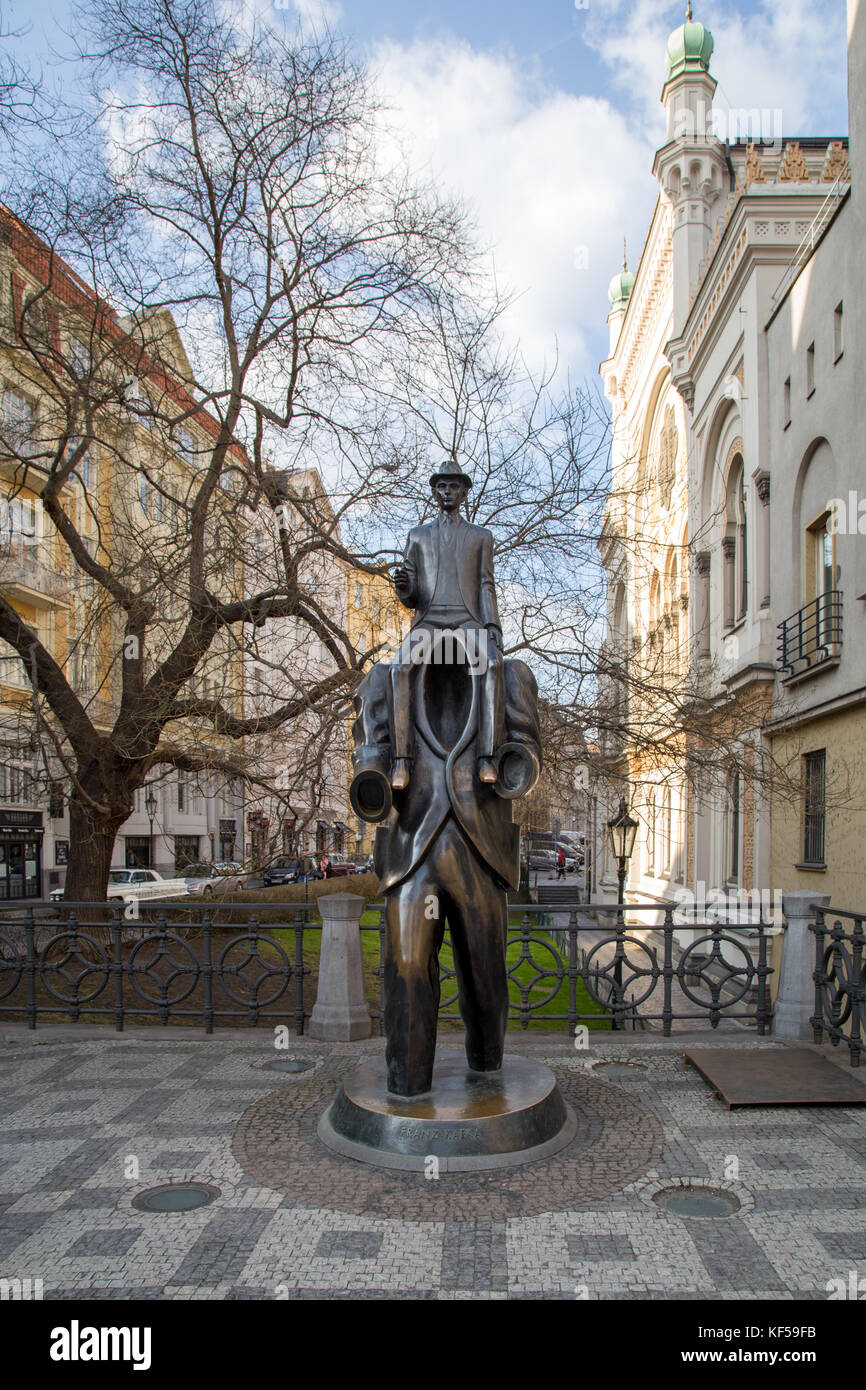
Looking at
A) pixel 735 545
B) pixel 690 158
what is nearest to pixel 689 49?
pixel 690 158

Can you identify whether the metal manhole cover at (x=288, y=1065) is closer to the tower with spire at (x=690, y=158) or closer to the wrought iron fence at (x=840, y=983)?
the wrought iron fence at (x=840, y=983)

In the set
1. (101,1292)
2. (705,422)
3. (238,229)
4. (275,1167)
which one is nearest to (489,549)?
(275,1167)

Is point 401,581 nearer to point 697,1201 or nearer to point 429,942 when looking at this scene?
point 429,942

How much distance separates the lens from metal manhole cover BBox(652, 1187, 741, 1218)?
490 centimetres

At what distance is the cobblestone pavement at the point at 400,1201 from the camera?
4180mm

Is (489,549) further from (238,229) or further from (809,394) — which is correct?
(809,394)

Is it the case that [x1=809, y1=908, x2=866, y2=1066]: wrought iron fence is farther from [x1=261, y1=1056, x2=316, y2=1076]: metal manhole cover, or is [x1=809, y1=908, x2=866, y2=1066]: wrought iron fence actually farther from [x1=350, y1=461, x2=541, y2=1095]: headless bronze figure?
[x1=261, y1=1056, x2=316, y2=1076]: metal manhole cover


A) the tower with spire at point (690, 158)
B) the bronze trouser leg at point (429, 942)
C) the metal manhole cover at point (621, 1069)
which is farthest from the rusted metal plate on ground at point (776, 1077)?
the tower with spire at point (690, 158)

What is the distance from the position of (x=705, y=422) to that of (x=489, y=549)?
19083mm

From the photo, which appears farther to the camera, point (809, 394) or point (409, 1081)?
point (809, 394)

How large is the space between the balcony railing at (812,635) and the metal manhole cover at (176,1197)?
1226cm

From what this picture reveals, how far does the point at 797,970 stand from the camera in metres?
8.55

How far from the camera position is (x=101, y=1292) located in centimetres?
407

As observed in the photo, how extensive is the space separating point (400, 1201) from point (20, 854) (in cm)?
3050
